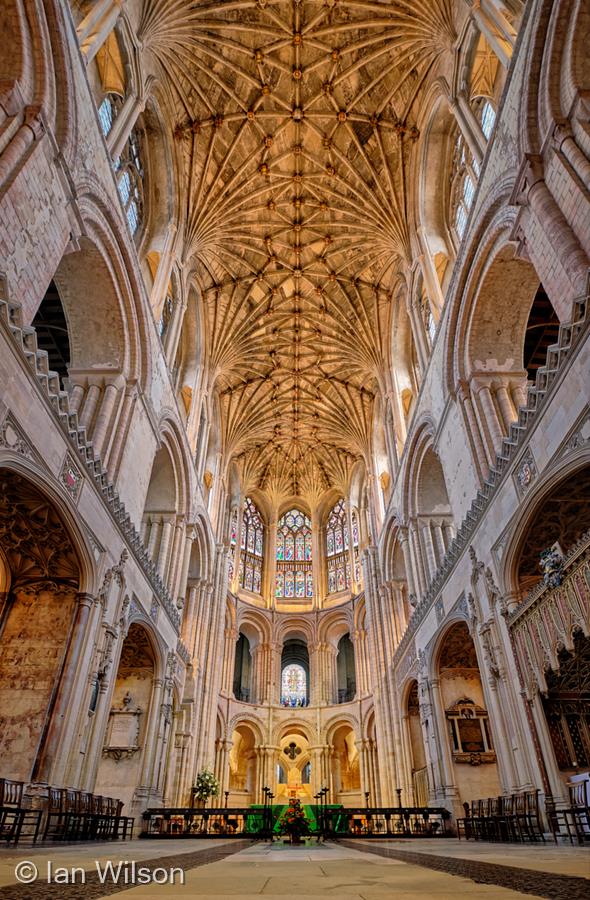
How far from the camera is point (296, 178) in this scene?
20.3 meters

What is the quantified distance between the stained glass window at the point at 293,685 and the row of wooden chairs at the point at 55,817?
74.1 feet

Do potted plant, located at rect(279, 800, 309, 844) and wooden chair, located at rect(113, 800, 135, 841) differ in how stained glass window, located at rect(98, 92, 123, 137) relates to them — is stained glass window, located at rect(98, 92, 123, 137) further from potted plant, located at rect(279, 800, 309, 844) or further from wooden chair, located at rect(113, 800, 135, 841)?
potted plant, located at rect(279, 800, 309, 844)

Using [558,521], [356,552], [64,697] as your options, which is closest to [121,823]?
[64,697]

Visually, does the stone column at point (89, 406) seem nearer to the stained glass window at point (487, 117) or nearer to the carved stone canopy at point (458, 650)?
the carved stone canopy at point (458, 650)

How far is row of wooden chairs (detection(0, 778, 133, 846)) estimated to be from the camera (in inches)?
276

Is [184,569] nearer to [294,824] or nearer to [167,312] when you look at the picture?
[167,312]

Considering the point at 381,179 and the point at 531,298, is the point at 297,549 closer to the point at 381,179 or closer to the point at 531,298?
the point at 381,179

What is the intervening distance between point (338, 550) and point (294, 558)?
2984mm

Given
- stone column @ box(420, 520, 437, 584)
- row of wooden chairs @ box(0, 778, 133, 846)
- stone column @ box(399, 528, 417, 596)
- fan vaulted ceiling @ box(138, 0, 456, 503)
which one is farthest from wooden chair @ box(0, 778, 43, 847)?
fan vaulted ceiling @ box(138, 0, 456, 503)

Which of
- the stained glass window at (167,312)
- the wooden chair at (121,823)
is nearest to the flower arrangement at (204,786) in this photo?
the wooden chair at (121,823)

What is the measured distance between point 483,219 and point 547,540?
7032 millimetres

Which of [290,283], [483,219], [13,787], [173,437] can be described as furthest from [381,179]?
[13,787]

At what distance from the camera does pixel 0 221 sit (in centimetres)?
780

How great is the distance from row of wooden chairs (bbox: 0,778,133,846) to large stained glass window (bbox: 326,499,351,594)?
23762 millimetres
